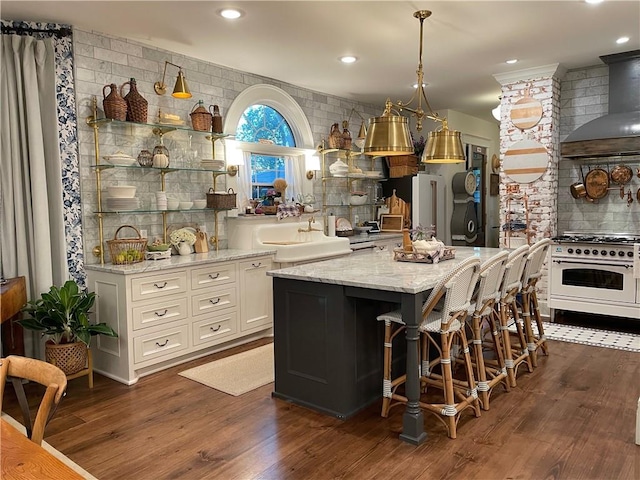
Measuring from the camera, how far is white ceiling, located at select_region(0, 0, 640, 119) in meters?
3.50

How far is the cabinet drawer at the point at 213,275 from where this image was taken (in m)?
4.06

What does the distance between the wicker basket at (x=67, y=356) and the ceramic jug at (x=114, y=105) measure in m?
1.77

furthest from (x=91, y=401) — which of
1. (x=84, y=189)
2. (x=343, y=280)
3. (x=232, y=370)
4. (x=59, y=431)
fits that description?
(x=343, y=280)

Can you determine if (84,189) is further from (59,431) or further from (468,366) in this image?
(468,366)

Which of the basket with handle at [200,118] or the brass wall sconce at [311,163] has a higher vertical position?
the basket with handle at [200,118]

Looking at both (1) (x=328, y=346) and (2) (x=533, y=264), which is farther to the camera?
(2) (x=533, y=264)

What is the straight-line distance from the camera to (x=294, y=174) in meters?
5.91

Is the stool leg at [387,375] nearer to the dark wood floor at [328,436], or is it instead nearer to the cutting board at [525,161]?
the dark wood floor at [328,436]

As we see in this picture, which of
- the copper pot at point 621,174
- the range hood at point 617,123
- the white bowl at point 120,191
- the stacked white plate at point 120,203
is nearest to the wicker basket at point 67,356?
the stacked white plate at point 120,203

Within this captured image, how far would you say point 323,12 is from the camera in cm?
359

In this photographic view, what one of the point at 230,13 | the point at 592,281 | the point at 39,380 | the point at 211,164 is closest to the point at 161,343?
the point at 211,164

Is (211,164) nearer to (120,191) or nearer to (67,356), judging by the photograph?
(120,191)

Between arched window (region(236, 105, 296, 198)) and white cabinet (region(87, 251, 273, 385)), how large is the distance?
1222mm

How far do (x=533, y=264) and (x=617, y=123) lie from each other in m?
2.05
